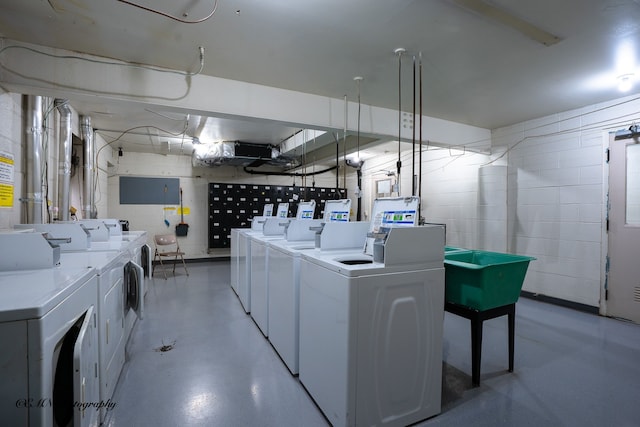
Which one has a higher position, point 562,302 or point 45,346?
point 45,346

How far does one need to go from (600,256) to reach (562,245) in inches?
14.9

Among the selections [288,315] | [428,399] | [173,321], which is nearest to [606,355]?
[428,399]

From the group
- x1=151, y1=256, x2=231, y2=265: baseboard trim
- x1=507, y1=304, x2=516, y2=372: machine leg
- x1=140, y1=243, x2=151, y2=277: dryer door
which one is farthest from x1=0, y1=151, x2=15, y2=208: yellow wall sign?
x1=151, y1=256, x2=231, y2=265: baseboard trim

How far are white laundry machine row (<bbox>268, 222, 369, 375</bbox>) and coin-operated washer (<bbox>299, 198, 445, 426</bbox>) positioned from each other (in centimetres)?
27

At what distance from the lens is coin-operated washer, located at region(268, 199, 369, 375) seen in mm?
2051

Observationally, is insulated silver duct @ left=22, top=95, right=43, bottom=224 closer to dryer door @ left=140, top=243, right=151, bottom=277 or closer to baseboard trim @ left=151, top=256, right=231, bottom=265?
dryer door @ left=140, top=243, right=151, bottom=277

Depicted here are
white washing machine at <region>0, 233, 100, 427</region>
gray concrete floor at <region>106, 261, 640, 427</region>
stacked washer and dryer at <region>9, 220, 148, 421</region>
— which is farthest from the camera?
gray concrete floor at <region>106, 261, 640, 427</region>

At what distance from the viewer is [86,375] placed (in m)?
1.21

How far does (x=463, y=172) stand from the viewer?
4727 millimetres

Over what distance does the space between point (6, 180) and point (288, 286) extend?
2233mm

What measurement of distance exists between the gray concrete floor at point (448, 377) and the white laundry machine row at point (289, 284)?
17 cm

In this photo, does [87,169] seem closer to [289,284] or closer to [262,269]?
[262,269]

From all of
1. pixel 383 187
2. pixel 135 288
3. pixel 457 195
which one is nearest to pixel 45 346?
pixel 135 288

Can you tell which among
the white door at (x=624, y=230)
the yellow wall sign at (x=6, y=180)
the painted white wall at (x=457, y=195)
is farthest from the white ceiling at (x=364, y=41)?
the painted white wall at (x=457, y=195)
